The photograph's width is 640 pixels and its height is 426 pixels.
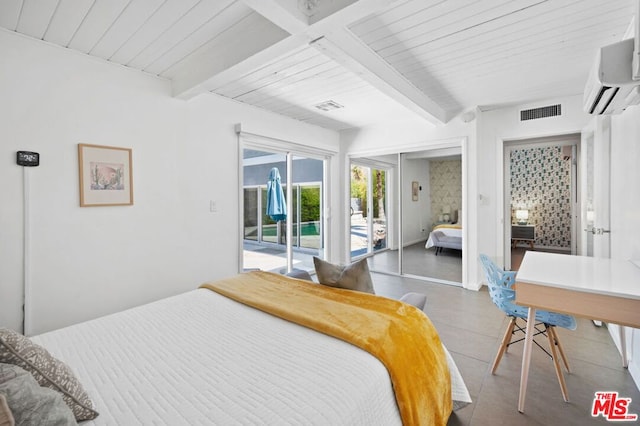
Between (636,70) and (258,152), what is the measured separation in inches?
142

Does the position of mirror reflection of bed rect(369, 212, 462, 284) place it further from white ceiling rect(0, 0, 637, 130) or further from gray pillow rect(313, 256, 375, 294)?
gray pillow rect(313, 256, 375, 294)

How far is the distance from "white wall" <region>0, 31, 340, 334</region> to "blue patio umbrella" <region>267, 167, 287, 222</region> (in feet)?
2.53

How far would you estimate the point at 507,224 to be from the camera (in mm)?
4371

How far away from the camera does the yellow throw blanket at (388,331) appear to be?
4.26 feet

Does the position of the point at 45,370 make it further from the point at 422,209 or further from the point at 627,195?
the point at 422,209

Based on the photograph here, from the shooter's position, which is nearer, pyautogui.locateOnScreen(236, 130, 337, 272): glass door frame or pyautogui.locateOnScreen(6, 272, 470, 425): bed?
pyautogui.locateOnScreen(6, 272, 470, 425): bed

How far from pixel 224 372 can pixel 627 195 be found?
2965 millimetres

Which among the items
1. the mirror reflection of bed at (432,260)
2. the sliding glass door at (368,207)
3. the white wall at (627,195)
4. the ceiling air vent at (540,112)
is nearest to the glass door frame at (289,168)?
the sliding glass door at (368,207)

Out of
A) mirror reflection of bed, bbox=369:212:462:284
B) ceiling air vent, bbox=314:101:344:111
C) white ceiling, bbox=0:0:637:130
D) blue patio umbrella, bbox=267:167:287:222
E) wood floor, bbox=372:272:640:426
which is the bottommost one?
wood floor, bbox=372:272:640:426

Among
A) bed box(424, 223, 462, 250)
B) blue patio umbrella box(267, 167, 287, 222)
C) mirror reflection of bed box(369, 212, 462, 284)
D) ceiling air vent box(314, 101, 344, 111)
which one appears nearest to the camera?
ceiling air vent box(314, 101, 344, 111)

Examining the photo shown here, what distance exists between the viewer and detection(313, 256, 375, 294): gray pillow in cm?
204

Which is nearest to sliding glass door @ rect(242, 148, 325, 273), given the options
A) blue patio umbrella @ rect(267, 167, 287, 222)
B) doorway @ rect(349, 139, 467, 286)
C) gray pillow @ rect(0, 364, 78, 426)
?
blue patio umbrella @ rect(267, 167, 287, 222)

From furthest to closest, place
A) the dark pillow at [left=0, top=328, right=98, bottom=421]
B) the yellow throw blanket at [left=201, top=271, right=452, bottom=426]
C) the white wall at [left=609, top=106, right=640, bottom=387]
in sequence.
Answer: the white wall at [left=609, top=106, right=640, bottom=387] → the yellow throw blanket at [left=201, top=271, right=452, bottom=426] → the dark pillow at [left=0, top=328, right=98, bottom=421]

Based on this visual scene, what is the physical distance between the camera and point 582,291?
1.54 meters
